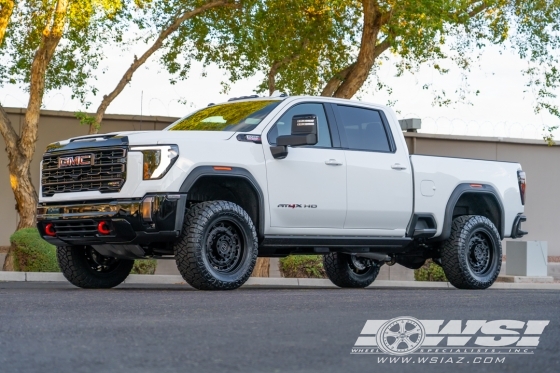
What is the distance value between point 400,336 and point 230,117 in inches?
227

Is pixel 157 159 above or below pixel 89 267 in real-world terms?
above

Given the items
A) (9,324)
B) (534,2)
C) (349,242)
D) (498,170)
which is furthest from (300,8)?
(9,324)

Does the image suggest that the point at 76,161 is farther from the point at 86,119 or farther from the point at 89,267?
the point at 86,119

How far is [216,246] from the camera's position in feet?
33.3

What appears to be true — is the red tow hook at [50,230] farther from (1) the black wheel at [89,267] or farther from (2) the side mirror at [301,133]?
(2) the side mirror at [301,133]

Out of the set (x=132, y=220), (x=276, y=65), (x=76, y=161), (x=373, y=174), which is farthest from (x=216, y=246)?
(x=276, y=65)

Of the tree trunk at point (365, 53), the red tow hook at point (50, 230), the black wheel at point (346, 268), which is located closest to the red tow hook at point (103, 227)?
the red tow hook at point (50, 230)

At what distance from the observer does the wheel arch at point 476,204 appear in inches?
493

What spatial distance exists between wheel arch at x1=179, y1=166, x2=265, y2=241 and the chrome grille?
0.74 metres

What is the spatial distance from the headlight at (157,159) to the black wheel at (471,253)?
4.31 meters

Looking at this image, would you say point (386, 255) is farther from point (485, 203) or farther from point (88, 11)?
point (88, 11)

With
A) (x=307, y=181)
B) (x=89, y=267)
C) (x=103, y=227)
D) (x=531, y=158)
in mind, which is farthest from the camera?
(x=531, y=158)

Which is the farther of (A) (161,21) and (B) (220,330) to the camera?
(A) (161,21)

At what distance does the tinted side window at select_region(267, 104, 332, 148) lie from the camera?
35.4 ft
